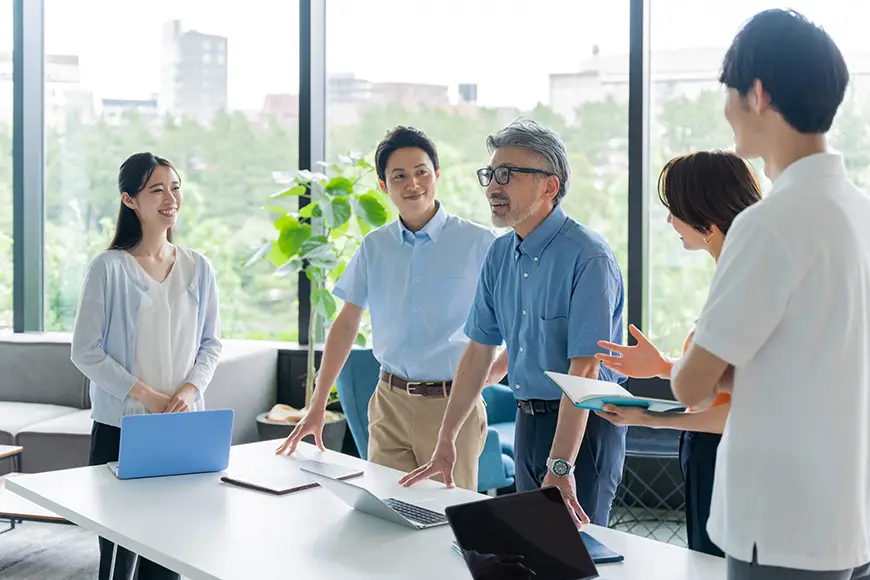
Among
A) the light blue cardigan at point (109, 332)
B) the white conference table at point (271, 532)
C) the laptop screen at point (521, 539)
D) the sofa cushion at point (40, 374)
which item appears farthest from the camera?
the sofa cushion at point (40, 374)

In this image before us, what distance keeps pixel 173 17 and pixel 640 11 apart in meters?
2.78

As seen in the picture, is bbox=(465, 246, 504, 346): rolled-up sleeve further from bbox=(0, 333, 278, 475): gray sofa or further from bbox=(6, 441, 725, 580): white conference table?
bbox=(0, 333, 278, 475): gray sofa

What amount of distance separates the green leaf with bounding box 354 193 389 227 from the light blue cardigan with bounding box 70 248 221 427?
1831mm

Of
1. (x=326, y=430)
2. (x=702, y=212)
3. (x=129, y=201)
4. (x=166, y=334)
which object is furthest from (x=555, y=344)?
(x=326, y=430)

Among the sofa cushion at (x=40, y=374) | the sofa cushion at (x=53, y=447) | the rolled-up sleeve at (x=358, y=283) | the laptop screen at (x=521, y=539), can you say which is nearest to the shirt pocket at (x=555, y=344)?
the laptop screen at (x=521, y=539)

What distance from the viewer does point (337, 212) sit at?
15.3 feet

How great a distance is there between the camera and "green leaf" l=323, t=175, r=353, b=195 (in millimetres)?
4727

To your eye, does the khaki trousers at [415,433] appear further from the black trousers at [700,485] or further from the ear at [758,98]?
the ear at [758,98]

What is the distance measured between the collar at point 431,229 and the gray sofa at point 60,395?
75.8 inches

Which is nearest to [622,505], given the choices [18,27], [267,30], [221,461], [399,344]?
[399,344]

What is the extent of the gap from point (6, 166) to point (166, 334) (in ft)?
12.1

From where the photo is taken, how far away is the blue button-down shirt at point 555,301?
2.37 metres

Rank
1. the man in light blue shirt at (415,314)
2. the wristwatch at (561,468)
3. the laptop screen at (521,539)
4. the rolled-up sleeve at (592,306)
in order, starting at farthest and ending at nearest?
the man in light blue shirt at (415,314), the rolled-up sleeve at (592,306), the wristwatch at (561,468), the laptop screen at (521,539)

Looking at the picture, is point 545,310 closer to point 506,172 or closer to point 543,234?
point 543,234
